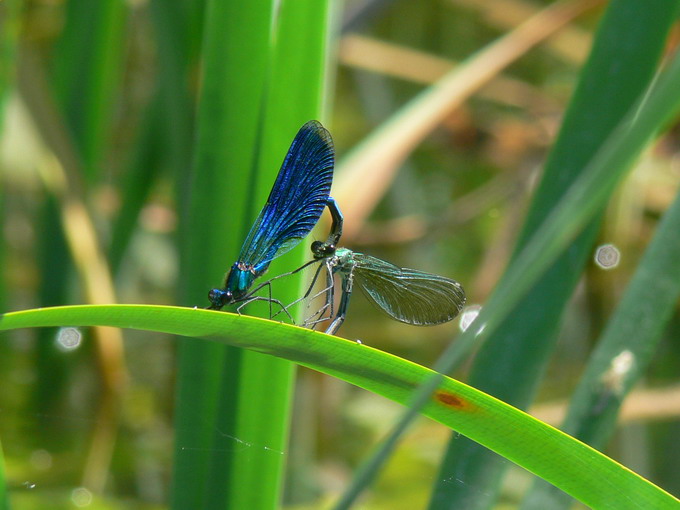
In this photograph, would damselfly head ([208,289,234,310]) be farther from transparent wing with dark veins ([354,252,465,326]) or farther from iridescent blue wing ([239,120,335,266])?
transparent wing with dark veins ([354,252,465,326])

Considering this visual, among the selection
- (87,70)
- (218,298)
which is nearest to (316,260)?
(218,298)

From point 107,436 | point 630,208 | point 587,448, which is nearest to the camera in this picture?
point 587,448

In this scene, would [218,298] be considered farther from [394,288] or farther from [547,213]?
[547,213]

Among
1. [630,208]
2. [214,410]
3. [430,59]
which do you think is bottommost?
[214,410]

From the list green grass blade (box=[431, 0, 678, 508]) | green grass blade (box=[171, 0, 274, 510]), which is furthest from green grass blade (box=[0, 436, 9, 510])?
green grass blade (box=[431, 0, 678, 508])

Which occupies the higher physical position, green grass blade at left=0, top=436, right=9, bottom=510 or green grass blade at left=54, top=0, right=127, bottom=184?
green grass blade at left=54, top=0, right=127, bottom=184

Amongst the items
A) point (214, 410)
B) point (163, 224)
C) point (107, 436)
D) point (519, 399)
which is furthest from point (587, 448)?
point (163, 224)

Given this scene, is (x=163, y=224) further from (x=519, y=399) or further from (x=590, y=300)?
(x=519, y=399)
